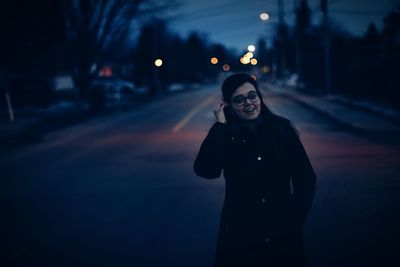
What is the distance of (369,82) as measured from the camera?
874 inches

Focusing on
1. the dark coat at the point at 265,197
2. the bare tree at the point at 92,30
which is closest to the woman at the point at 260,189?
the dark coat at the point at 265,197

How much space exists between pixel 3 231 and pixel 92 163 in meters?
4.74

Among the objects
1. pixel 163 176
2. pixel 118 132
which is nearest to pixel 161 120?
pixel 118 132

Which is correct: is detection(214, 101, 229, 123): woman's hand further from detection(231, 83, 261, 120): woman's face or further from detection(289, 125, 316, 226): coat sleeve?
detection(289, 125, 316, 226): coat sleeve

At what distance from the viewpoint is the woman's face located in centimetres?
281

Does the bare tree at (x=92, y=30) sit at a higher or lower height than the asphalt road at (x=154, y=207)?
higher

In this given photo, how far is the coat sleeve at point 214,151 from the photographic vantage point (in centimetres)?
283

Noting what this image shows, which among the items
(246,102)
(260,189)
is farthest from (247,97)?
(260,189)

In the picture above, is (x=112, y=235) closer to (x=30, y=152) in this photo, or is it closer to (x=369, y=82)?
(x=30, y=152)

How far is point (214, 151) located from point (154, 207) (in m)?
4.04

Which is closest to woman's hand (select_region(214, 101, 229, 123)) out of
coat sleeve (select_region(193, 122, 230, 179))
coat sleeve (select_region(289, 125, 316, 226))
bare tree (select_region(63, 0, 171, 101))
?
coat sleeve (select_region(193, 122, 230, 179))

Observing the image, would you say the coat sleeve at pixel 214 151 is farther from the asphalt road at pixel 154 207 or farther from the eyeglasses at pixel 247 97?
the asphalt road at pixel 154 207

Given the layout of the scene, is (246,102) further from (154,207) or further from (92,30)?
(92,30)

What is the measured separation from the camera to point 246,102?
2.82 metres
